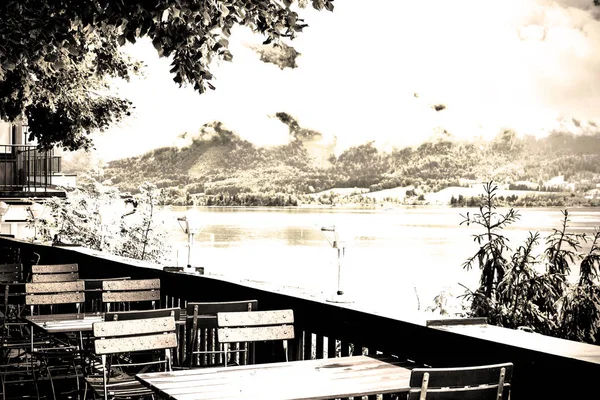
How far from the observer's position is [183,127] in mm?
49500

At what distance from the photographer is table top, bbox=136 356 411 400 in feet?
10.9

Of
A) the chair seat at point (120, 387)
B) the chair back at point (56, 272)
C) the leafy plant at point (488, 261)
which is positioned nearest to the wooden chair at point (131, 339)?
the chair seat at point (120, 387)

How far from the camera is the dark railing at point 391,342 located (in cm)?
311

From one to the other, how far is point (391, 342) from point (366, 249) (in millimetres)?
37866

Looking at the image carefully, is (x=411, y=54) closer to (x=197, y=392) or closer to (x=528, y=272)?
(x=528, y=272)

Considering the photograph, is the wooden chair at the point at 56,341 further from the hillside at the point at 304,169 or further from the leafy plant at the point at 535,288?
the hillside at the point at 304,169

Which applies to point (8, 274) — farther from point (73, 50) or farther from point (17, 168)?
point (17, 168)

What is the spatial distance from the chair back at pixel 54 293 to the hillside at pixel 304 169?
83.2 feet

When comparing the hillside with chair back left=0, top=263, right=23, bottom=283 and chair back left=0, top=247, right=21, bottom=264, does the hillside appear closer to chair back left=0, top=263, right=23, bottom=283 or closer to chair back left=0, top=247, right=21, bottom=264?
chair back left=0, top=247, right=21, bottom=264

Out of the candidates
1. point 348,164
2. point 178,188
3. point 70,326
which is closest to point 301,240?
Answer: point 348,164

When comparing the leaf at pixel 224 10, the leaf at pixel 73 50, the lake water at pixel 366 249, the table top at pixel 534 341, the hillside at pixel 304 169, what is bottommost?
the lake water at pixel 366 249

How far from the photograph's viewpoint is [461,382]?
2.98m

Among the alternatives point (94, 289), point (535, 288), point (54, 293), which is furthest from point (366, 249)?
point (54, 293)

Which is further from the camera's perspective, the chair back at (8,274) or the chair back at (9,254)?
the chair back at (9,254)
